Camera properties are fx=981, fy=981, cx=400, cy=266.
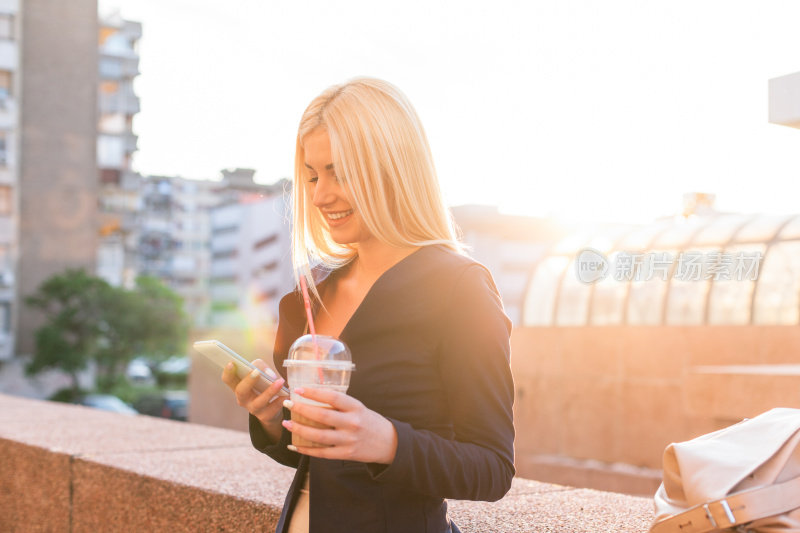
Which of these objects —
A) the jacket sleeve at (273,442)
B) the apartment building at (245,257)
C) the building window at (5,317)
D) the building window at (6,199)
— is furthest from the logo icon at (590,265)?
the apartment building at (245,257)

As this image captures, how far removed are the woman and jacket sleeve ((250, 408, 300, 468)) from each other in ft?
0.04

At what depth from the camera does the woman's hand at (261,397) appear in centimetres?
195

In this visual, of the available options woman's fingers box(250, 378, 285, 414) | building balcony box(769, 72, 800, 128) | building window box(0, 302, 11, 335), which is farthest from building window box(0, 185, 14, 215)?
woman's fingers box(250, 378, 285, 414)

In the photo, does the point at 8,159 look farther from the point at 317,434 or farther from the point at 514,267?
the point at 317,434

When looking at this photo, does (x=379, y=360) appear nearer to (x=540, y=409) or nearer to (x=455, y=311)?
(x=455, y=311)

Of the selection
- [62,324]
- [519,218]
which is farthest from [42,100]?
[519,218]

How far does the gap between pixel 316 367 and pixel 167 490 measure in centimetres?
217

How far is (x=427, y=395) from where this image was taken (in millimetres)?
1893

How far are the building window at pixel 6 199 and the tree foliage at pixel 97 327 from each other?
20.8ft

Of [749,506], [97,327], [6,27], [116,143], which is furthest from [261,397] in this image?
[116,143]

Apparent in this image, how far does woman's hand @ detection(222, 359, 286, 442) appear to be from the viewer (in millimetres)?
1952

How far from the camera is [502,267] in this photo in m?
68.4

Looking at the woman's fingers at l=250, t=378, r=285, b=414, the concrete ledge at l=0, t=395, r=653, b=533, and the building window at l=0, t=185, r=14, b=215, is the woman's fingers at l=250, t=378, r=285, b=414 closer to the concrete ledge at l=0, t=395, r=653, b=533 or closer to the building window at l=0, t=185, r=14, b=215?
the concrete ledge at l=0, t=395, r=653, b=533

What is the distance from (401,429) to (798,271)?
16.3 meters
